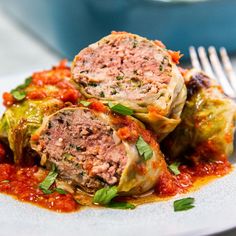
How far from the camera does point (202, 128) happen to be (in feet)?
14.9

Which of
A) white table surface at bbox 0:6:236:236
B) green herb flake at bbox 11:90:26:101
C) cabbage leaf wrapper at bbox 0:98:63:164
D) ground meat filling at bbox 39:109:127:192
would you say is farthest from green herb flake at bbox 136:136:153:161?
white table surface at bbox 0:6:236:236

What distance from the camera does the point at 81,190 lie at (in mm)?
4051

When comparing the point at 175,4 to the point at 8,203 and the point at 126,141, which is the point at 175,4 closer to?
the point at 126,141

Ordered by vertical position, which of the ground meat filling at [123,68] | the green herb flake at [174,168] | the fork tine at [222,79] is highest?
the ground meat filling at [123,68]

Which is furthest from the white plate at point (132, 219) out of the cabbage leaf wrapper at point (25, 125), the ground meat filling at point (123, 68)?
the ground meat filling at point (123, 68)

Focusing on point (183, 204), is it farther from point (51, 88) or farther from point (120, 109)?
point (51, 88)

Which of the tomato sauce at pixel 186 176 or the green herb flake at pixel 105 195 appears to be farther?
the tomato sauce at pixel 186 176

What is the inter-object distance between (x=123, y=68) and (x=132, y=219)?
1183mm

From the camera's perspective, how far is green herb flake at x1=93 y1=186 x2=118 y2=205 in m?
3.79

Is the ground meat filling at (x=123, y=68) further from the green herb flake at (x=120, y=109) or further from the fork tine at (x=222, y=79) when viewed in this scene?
the fork tine at (x=222, y=79)

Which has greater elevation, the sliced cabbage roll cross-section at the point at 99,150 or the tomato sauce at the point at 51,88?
the tomato sauce at the point at 51,88

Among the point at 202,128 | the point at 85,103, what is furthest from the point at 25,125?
the point at 202,128

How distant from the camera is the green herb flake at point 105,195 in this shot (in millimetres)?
3791

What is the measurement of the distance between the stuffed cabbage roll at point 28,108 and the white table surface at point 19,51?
2.50m
